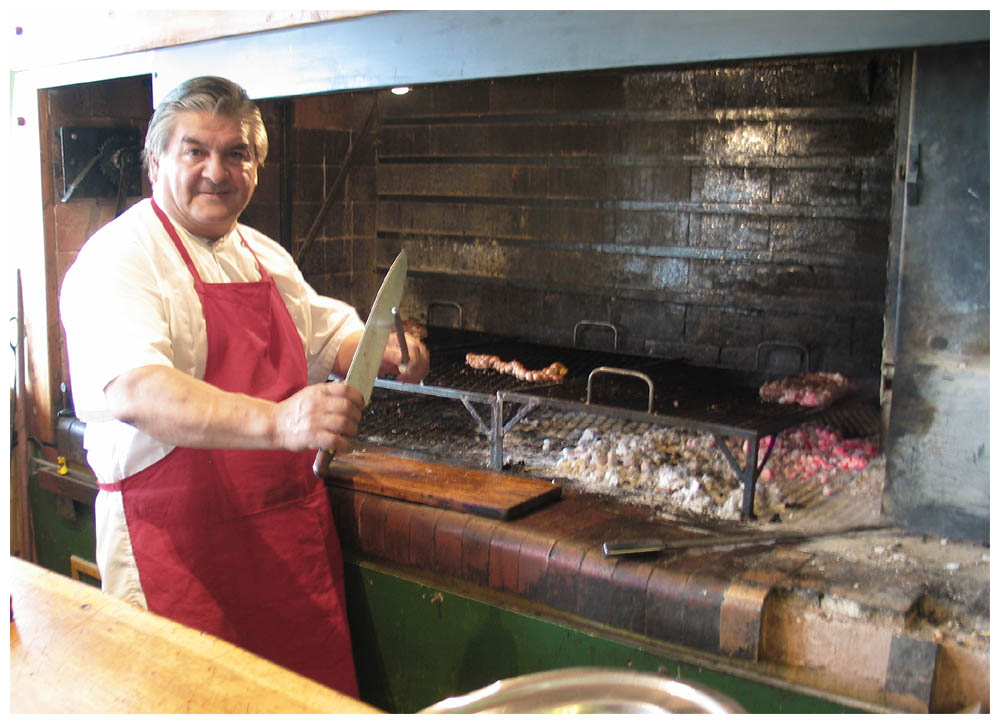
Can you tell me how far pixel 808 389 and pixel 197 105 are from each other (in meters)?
2.69

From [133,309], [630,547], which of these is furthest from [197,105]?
[630,547]

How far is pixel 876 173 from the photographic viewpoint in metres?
4.23

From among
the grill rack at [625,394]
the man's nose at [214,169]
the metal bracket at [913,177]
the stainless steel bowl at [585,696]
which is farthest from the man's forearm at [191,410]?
the metal bracket at [913,177]

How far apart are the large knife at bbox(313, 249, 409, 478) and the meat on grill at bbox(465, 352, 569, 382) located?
1781 mm

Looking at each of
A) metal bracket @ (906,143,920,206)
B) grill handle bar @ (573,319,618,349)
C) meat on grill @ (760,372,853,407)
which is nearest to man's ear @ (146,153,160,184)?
metal bracket @ (906,143,920,206)

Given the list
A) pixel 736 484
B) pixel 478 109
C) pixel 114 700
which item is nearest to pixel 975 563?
pixel 736 484

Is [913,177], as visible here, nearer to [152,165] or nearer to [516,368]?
[516,368]

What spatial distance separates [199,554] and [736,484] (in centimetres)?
208

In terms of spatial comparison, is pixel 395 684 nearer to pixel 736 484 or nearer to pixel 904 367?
pixel 736 484

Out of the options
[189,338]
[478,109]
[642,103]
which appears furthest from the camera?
[478,109]

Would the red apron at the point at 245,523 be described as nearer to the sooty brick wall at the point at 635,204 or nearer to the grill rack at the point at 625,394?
the grill rack at the point at 625,394

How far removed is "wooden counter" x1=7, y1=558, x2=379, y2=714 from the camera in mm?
1631

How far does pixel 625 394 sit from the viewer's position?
392 centimetres

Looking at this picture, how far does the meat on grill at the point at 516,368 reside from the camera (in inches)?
164
